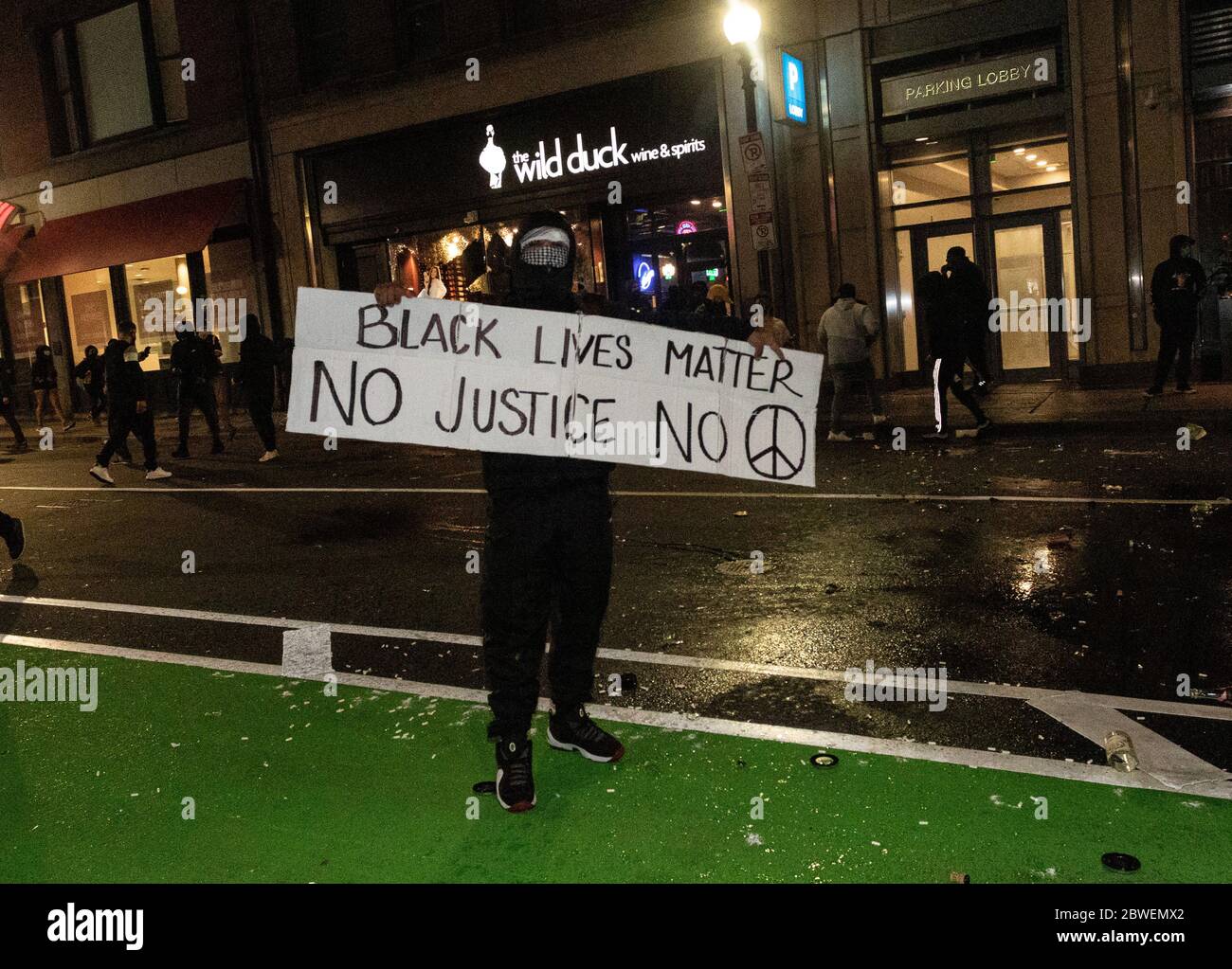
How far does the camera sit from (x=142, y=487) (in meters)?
13.2

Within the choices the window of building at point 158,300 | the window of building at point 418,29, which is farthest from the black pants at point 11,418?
the window of building at point 418,29

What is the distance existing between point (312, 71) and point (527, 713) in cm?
2194

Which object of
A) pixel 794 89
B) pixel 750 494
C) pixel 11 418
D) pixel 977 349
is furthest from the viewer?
pixel 11 418

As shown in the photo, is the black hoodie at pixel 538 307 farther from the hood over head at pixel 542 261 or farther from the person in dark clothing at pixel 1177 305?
the person in dark clothing at pixel 1177 305

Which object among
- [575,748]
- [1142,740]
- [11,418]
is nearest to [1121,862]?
[1142,740]

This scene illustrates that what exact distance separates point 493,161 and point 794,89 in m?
6.18

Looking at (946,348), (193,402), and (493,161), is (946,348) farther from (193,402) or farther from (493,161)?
(493,161)

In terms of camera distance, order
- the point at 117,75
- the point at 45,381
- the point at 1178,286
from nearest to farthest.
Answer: the point at 1178,286 < the point at 45,381 < the point at 117,75

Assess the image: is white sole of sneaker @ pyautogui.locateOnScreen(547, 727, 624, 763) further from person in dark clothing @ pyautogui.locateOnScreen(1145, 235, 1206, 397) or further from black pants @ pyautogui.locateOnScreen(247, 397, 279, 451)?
person in dark clothing @ pyautogui.locateOnScreen(1145, 235, 1206, 397)

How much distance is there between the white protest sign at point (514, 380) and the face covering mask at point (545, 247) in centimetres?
21

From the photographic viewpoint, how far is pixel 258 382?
49.7 ft

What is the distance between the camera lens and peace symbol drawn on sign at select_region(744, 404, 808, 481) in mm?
4656
